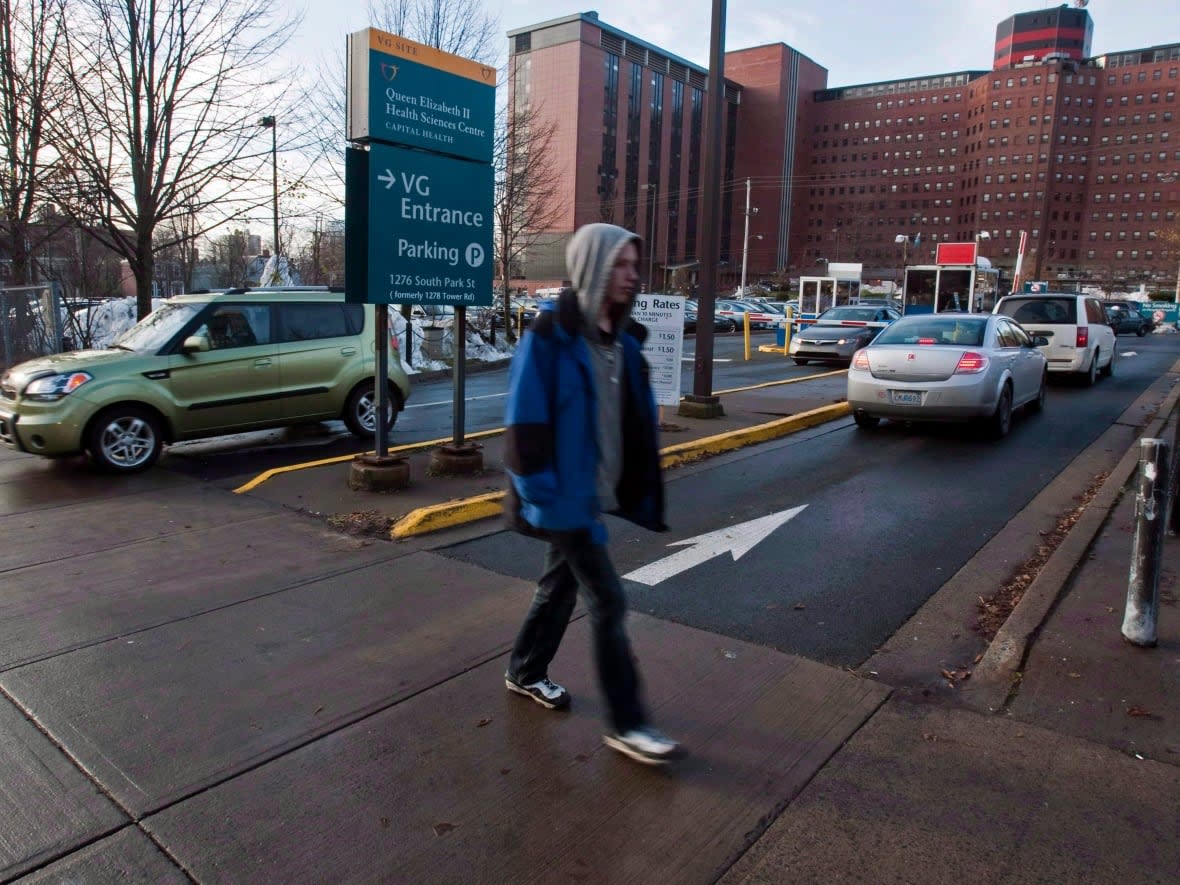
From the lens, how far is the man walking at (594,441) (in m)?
2.90

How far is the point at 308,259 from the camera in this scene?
45.1 meters

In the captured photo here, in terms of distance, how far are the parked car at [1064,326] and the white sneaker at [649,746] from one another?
48.5 feet

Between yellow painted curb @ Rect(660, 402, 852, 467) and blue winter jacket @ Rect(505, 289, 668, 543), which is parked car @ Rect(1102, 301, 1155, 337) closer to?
yellow painted curb @ Rect(660, 402, 852, 467)

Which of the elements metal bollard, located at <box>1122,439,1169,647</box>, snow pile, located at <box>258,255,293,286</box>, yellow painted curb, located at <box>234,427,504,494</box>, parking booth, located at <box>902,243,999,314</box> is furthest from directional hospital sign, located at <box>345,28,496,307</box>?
parking booth, located at <box>902,243,999,314</box>

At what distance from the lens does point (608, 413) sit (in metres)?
3.08

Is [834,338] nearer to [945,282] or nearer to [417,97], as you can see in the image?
[945,282]

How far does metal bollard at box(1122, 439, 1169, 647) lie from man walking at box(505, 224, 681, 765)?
2459 mm

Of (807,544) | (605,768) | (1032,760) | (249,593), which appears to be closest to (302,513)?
(249,593)

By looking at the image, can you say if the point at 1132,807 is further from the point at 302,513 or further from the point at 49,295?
the point at 49,295

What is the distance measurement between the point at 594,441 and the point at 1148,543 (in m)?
2.91

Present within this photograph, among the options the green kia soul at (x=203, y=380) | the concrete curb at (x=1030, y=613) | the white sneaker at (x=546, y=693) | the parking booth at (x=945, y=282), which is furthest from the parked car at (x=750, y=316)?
the white sneaker at (x=546, y=693)

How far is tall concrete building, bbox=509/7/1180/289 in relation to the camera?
355 feet

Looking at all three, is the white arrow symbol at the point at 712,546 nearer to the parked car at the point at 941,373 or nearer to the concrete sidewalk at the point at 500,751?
the concrete sidewalk at the point at 500,751

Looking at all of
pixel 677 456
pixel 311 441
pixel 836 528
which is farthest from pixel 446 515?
pixel 311 441
